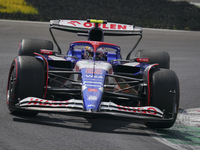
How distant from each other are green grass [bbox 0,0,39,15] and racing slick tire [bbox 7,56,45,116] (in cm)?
1165

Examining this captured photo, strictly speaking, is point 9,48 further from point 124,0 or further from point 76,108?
point 124,0

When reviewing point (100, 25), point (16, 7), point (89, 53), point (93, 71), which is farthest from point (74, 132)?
point (16, 7)

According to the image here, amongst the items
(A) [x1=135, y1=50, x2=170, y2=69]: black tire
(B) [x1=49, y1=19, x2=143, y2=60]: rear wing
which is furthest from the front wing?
(B) [x1=49, y1=19, x2=143, y2=60]: rear wing

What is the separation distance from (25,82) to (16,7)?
1242cm

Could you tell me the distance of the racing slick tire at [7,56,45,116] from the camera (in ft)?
19.2

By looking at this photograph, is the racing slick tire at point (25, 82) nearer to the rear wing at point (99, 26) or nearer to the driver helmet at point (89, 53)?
the driver helmet at point (89, 53)

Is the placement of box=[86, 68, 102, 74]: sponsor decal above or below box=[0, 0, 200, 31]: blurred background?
below

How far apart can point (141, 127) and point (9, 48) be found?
7.67m

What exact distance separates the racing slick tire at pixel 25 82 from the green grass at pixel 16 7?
459 inches

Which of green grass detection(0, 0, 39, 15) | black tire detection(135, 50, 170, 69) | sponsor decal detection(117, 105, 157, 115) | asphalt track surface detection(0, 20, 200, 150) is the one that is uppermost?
green grass detection(0, 0, 39, 15)

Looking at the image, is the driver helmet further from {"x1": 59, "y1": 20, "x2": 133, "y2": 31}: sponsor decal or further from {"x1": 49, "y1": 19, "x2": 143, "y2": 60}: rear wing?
{"x1": 59, "y1": 20, "x2": 133, "y2": 31}: sponsor decal

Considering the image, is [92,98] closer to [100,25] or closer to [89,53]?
[89,53]

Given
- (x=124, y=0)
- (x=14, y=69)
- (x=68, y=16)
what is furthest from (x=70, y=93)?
(x=124, y=0)

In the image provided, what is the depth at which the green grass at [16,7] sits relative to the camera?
1717cm
